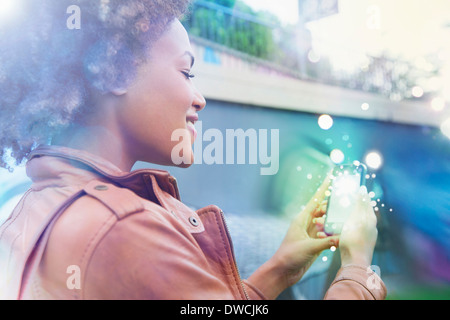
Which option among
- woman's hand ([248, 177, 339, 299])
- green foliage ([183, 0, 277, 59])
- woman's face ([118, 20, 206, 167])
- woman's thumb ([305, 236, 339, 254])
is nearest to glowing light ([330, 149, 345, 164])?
woman's hand ([248, 177, 339, 299])

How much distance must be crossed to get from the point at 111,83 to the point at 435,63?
126cm

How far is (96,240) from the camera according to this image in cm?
90

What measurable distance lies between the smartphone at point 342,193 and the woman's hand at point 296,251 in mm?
26

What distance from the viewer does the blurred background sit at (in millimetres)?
1495

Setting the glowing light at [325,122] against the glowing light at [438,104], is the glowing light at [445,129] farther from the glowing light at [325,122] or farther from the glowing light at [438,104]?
the glowing light at [325,122]

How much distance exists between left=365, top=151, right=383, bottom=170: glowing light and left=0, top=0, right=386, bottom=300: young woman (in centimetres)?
38

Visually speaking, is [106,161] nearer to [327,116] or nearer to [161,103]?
[161,103]

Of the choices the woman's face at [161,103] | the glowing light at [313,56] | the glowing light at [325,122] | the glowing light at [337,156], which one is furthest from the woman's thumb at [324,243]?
the glowing light at [313,56]

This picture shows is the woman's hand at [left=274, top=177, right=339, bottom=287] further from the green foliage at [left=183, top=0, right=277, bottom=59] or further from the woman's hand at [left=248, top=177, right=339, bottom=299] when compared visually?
the green foliage at [left=183, top=0, right=277, bottom=59]

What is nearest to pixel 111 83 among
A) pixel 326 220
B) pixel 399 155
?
pixel 326 220

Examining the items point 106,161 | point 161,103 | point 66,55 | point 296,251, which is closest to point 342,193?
point 296,251

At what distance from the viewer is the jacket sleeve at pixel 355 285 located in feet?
4.39

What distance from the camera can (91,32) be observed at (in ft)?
3.77
